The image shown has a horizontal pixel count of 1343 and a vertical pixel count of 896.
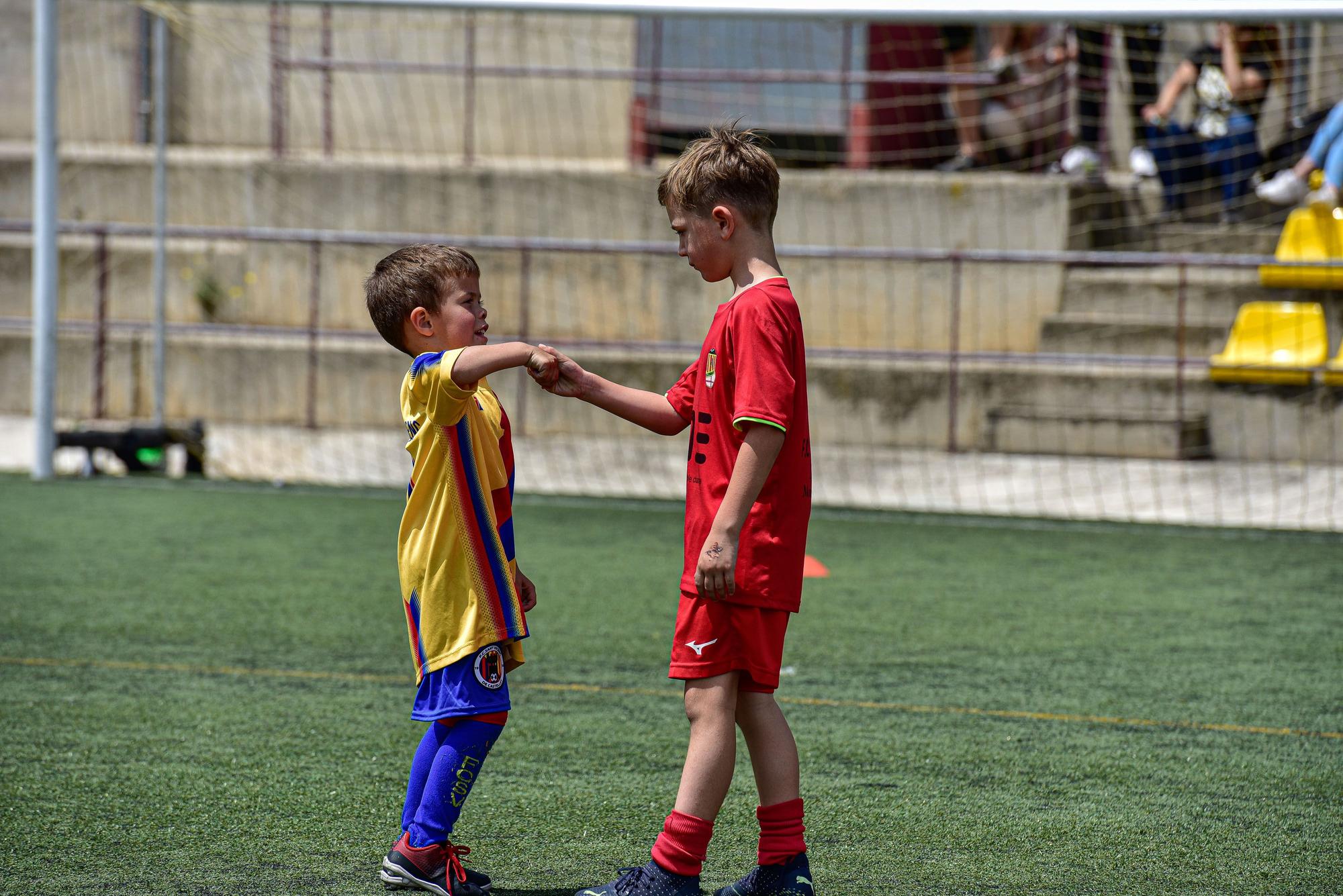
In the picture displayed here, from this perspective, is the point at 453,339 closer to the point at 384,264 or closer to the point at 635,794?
the point at 384,264

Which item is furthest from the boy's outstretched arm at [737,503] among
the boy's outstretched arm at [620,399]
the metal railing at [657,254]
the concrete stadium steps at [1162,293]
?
the concrete stadium steps at [1162,293]

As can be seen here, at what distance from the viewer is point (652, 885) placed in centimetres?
264

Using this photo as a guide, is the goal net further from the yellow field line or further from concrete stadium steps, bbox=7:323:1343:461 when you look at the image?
the yellow field line

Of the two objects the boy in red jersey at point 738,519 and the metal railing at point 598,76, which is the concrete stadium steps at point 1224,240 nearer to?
the metal railing at point 598,76

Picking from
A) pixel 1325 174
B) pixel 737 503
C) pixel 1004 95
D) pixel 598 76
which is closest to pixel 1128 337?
pixel 1325 174

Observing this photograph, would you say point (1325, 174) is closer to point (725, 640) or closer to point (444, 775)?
point (725, 640)

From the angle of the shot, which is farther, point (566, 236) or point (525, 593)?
point (566, 236)

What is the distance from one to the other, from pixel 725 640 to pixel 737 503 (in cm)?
25

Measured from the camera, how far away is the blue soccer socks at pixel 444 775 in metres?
2.74

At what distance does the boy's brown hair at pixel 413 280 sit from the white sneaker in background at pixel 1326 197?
9.24 meters

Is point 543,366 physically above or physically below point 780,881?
above

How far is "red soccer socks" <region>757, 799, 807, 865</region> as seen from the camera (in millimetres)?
2701

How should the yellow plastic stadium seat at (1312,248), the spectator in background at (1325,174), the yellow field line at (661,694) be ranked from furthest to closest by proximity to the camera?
the spectator in background at (1325,174) → the yellow plastic stadium seat at (1312,248) → the yellow field line at (661,694)

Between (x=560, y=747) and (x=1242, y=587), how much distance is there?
3.70m
